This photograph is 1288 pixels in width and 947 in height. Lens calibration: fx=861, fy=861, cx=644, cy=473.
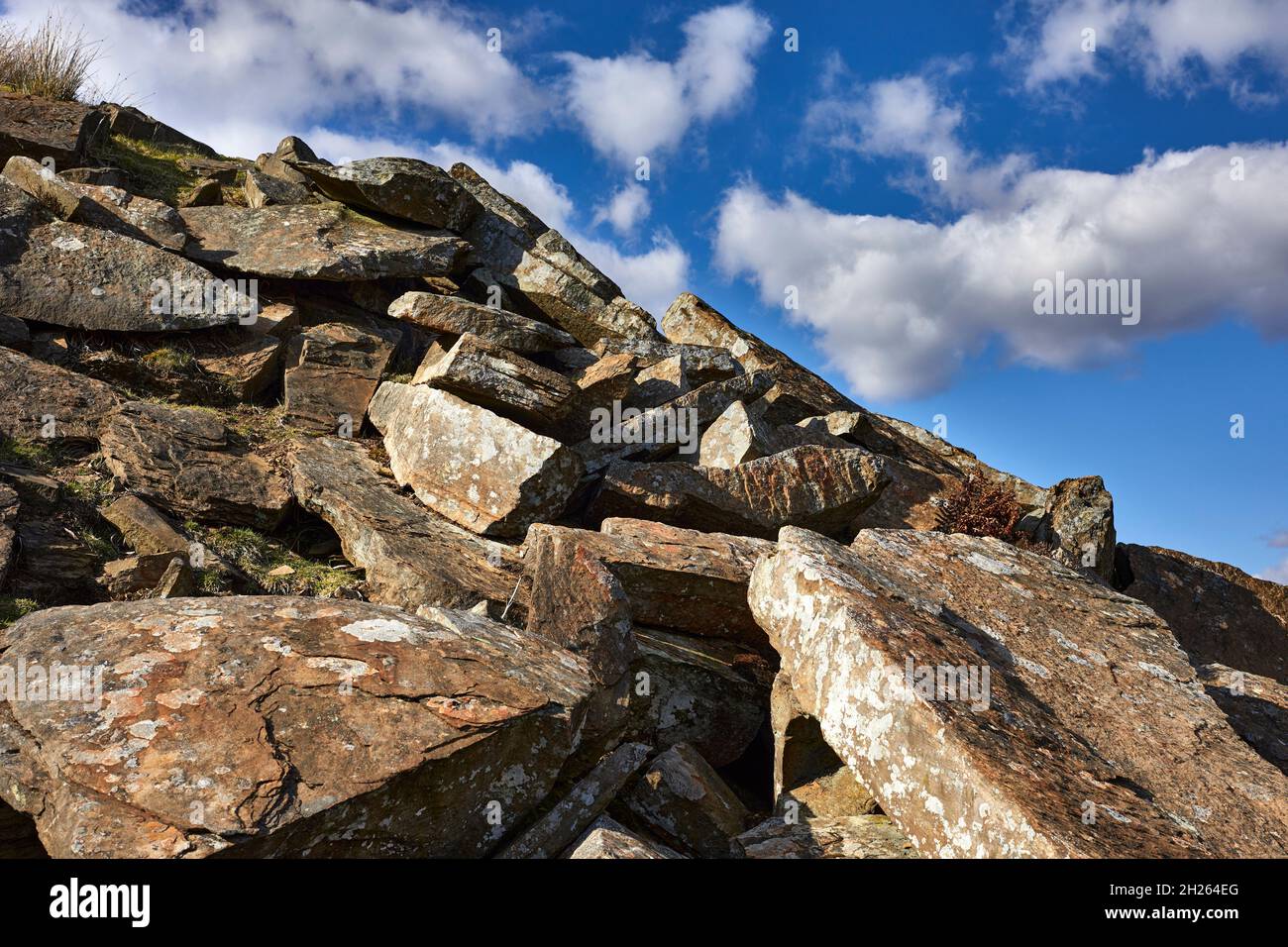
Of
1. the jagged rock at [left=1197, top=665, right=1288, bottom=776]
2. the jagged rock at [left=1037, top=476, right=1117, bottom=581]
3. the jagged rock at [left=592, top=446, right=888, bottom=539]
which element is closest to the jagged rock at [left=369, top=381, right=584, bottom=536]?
the jagged rock at [left=592, top=446, right=888, bottom=539]

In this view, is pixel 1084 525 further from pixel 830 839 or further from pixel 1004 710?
pixel 830 839

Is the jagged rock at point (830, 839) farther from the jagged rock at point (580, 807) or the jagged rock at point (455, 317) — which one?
the jagged rock at point (455, 317)

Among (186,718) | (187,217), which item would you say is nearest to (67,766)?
(186,718)

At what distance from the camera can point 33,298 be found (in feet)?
Result: 34.0

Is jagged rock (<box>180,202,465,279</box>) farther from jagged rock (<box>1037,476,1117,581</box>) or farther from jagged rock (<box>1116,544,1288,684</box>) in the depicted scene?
jagged rock (<box>1116,544,1288,684</box>)

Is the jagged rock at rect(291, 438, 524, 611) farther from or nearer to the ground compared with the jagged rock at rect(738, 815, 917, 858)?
farther from the ground

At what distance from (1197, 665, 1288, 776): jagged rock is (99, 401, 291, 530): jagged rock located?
9.24 metres

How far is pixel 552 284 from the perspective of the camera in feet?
49.7

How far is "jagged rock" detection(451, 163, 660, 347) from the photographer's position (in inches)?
595

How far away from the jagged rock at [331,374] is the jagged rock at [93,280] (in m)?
1.01

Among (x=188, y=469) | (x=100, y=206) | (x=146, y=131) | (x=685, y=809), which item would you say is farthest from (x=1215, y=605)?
(x=146, y=131)

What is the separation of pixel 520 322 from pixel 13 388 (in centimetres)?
578

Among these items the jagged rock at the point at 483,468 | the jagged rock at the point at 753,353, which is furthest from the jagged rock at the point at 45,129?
the jagged rock at the point at 753,353

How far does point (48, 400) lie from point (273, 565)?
3261 millimetres
